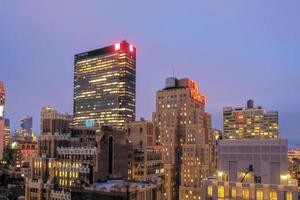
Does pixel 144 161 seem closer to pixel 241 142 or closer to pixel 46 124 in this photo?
pixel 46 124

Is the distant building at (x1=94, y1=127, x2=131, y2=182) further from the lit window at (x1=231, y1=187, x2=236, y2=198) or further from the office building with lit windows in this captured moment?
the lit window at (x1=231, y1=187, x2=236, y2=198)

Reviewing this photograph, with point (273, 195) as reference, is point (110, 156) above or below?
above

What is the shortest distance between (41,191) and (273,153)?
3230 inches

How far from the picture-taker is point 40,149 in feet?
468

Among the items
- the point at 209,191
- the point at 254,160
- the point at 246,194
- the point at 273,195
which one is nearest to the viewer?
the point at 273,195

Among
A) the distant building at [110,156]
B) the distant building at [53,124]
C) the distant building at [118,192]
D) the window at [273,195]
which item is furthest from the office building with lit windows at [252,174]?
the distant building at [53,124]

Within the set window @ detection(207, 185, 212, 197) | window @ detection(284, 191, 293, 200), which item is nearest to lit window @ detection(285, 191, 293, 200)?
window @ detection(284, 191, 293, 200)

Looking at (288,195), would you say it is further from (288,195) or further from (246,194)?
(246,194)

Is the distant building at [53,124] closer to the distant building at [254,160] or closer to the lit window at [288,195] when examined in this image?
the distant building at [254,160]

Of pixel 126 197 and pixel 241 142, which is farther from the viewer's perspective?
pixel 126 197

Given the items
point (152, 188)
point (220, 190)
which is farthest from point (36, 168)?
point (220, 190)

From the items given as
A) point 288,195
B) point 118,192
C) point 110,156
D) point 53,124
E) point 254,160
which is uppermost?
point 53,124

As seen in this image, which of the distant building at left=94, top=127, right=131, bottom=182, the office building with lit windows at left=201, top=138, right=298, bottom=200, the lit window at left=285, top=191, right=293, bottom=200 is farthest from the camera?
the distant building at left=94, top=127, right=131, bottom=182

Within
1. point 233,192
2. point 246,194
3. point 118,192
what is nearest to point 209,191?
point 233,192
